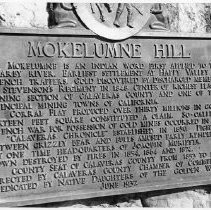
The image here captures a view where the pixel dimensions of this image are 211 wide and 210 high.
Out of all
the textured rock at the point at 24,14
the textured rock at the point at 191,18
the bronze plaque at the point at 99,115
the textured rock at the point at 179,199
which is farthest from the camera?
the textured rock at the point at 191,18

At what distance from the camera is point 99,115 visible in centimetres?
414

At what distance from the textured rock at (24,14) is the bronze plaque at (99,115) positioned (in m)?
0.18

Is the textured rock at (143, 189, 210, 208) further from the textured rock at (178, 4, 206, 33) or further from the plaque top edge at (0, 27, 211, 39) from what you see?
the textured rock at (178, 4, 206, 33)

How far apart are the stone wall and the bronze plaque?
0.14 meters

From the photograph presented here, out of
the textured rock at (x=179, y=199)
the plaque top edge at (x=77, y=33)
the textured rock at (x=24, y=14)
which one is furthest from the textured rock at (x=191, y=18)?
the textured rock at (x=179, y=199)

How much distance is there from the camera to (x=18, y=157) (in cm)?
385

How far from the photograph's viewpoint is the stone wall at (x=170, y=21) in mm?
4054

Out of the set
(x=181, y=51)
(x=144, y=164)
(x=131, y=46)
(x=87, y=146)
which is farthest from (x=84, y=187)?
(x=181, y=51)

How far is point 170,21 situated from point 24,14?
1.69 metres

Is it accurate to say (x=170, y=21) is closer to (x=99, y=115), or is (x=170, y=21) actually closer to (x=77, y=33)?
(x=77, y=33)

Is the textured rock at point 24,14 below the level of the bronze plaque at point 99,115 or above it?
above

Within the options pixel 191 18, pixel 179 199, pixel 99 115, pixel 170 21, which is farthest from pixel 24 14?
pixel 179 199

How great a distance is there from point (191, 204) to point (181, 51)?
172cm

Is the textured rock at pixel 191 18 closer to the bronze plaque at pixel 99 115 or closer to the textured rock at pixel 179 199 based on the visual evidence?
the bronze plaque at pixel 99 115
